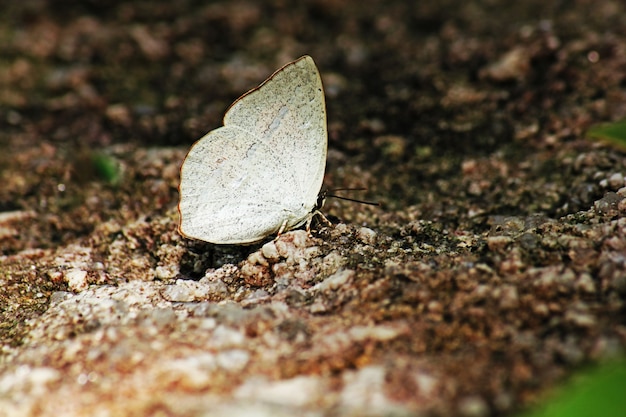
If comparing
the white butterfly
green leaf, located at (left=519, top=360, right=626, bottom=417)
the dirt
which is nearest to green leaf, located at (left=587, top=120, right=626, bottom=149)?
the dirt

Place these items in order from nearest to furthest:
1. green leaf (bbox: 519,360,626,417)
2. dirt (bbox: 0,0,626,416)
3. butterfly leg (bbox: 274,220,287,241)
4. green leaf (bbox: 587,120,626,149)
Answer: green leaf (bbox: 519,360,626,417) → dirt (bbox: 0,0,626,416) → butterfly leg (bbox: 274,220,287,241) → green leaf (bbox: 587,120,626,149)

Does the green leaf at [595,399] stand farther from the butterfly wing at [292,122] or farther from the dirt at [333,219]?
the butterfly wing at [292,122]

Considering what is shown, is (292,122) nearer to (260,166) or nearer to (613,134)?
(260,166)

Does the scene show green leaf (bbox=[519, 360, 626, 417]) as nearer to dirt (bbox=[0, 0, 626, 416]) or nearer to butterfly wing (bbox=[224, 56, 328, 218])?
dirt (bbox=[0, 0, 626, 416])

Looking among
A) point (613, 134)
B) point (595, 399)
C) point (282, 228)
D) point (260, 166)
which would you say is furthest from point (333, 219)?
point (595, 399)

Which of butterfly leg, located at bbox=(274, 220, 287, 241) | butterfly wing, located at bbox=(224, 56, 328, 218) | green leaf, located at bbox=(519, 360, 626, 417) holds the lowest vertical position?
butterfly leg, located at bbox=(274, 220, 287, 241)

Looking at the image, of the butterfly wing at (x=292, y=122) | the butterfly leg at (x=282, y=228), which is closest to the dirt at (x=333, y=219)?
the butterfly leg at (x=282, y=228)

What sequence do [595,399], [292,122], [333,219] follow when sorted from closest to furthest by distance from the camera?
1. [595,399]
2. [292,122]
3. [333,219]
